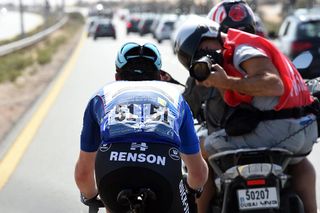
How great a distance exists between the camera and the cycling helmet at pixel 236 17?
5.33 metres

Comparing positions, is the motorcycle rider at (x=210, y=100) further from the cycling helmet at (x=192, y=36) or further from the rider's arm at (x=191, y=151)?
the rider's arm at (x=191, y=151)

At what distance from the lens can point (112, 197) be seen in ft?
11.4

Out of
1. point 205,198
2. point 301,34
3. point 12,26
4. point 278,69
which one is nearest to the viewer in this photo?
point 278,69

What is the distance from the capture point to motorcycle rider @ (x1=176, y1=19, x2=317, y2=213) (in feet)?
13.7

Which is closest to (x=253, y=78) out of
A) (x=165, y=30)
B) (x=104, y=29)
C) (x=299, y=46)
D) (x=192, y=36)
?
(x=192, y=36)

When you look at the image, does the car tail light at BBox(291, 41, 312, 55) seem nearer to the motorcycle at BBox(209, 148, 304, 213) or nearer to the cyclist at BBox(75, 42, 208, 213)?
the motorcycle at BBox(209, 148, 304, 213)

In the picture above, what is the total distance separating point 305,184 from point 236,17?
1403 millimetres

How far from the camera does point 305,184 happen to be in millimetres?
4637

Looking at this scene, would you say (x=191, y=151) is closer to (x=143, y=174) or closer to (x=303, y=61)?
(x=143, y=174)

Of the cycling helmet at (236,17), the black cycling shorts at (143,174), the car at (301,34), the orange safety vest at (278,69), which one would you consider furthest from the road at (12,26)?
the black cycling shorts at (143,174)

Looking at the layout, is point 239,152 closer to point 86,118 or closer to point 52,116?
point 86,118

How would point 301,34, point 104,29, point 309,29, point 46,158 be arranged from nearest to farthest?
point 46,158 < point 301,34 < point 309,29 < point 104,29

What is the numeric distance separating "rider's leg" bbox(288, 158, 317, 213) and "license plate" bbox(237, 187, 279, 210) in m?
0.39

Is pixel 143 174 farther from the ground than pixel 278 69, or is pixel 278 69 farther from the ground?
pixel 278 69
